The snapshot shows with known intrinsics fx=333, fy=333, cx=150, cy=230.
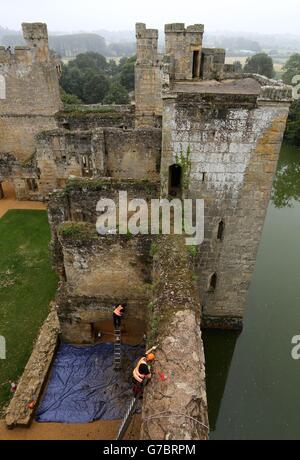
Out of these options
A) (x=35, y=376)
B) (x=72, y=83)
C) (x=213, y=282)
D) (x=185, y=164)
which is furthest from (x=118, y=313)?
(x=72, y=83)

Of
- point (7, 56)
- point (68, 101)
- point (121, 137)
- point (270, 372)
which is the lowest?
point (270, 372)

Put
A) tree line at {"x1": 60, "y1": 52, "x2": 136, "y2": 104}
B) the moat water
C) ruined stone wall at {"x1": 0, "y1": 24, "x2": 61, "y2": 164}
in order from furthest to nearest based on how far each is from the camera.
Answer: tree line at {"x1": 60, "y1": 52, "x2": 136, "y2": 104}, ruined stone wall at {"x1": 0, "y1": 24, "x2": 61, "y2": 164}, the moat water

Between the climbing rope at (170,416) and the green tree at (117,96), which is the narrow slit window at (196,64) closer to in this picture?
the climbing rope at (170,416)

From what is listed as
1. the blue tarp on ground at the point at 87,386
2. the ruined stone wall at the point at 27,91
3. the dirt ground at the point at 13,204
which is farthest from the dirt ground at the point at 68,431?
the ruined stone wall at the point at 27,91

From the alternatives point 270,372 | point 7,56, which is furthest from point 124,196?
point 7,56

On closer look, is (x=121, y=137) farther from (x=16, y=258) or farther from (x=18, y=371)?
(x=18, y=371)

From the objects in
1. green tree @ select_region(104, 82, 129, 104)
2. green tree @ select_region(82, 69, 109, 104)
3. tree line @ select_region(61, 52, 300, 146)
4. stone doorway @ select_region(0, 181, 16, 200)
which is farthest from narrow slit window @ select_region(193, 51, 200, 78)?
green tree @ select_region(82, 69, 109, 104)

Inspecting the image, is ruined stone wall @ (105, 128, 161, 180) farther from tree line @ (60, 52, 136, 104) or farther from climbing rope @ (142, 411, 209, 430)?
tree line @ (60, 52, 136, 104)
